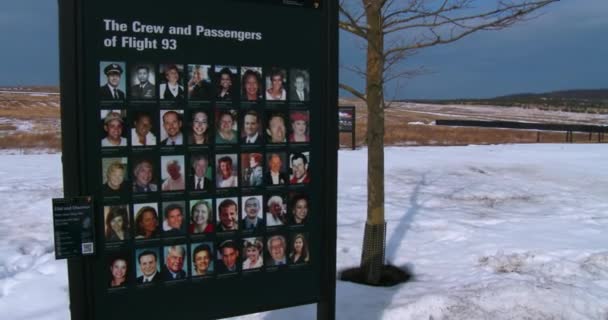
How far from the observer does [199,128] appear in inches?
115

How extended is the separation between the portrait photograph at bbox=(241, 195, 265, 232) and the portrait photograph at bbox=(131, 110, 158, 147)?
620 mm

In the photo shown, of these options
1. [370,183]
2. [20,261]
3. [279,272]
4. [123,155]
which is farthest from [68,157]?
[20,261]

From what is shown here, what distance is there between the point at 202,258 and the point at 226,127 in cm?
74

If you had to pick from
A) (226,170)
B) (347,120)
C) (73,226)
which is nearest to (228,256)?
(226,170)

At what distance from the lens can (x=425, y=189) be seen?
447 inches

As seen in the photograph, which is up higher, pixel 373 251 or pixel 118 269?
pixel 118 269

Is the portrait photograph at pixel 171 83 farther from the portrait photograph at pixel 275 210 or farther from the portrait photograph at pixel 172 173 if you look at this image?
the portrait photograph at pixel 275 210

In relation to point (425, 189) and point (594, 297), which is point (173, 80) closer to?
point (594, 297)

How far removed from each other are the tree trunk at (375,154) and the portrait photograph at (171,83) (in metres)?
2.98

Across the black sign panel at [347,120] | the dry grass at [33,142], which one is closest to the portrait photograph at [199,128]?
the black sign panel at [347,120]

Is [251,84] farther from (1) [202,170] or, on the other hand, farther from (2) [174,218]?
(2) [174,218]

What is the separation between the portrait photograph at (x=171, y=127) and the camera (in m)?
2.84

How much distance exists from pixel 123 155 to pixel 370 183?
3325 mm

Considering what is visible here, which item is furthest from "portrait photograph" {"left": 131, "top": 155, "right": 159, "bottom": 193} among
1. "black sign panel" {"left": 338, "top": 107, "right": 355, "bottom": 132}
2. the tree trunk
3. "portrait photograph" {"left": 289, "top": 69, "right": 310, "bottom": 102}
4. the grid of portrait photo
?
"black sign panel" {"left": 338, "top": 107, "right": 355, "bottom": 132}
